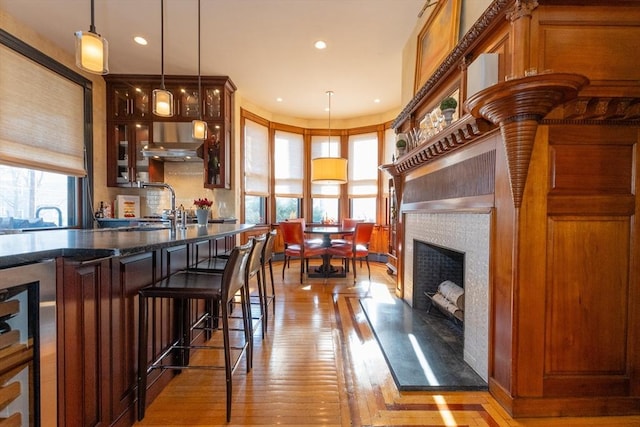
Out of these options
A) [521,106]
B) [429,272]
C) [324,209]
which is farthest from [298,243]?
[521,106]

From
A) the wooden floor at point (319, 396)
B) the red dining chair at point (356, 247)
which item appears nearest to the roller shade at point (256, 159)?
the red dining chair at point (356, 247)

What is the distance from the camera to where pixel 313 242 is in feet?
15.4

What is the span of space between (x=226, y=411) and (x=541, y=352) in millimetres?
1743

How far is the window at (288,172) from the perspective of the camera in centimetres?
611

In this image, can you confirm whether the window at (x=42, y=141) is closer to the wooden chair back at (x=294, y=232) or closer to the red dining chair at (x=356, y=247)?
the wooden chair back at (x=294, y=232)

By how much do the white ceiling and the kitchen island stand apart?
268cm

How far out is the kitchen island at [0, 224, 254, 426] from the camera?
1030 millimetres

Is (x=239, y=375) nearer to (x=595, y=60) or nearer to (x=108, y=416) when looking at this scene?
(x=108, y=416)

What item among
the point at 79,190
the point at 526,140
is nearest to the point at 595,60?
the point at 526,140

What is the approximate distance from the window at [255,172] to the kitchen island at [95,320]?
3878 mm

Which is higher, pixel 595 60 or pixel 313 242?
pixel 595 60

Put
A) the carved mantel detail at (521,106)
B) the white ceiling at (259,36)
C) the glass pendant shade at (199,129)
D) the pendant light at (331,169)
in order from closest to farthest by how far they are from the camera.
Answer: the carved mantel detail at (521,106)
the white ceiling at (259,36)
the glass pendant shade at (199,129)
the pendant light at (331,169)

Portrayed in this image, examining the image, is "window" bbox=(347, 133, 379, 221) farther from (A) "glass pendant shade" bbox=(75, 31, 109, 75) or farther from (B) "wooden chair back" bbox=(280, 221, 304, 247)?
(A) "glass pendant shade" bbox=(75, 31, 109, 75)

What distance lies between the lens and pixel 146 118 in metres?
4.49
